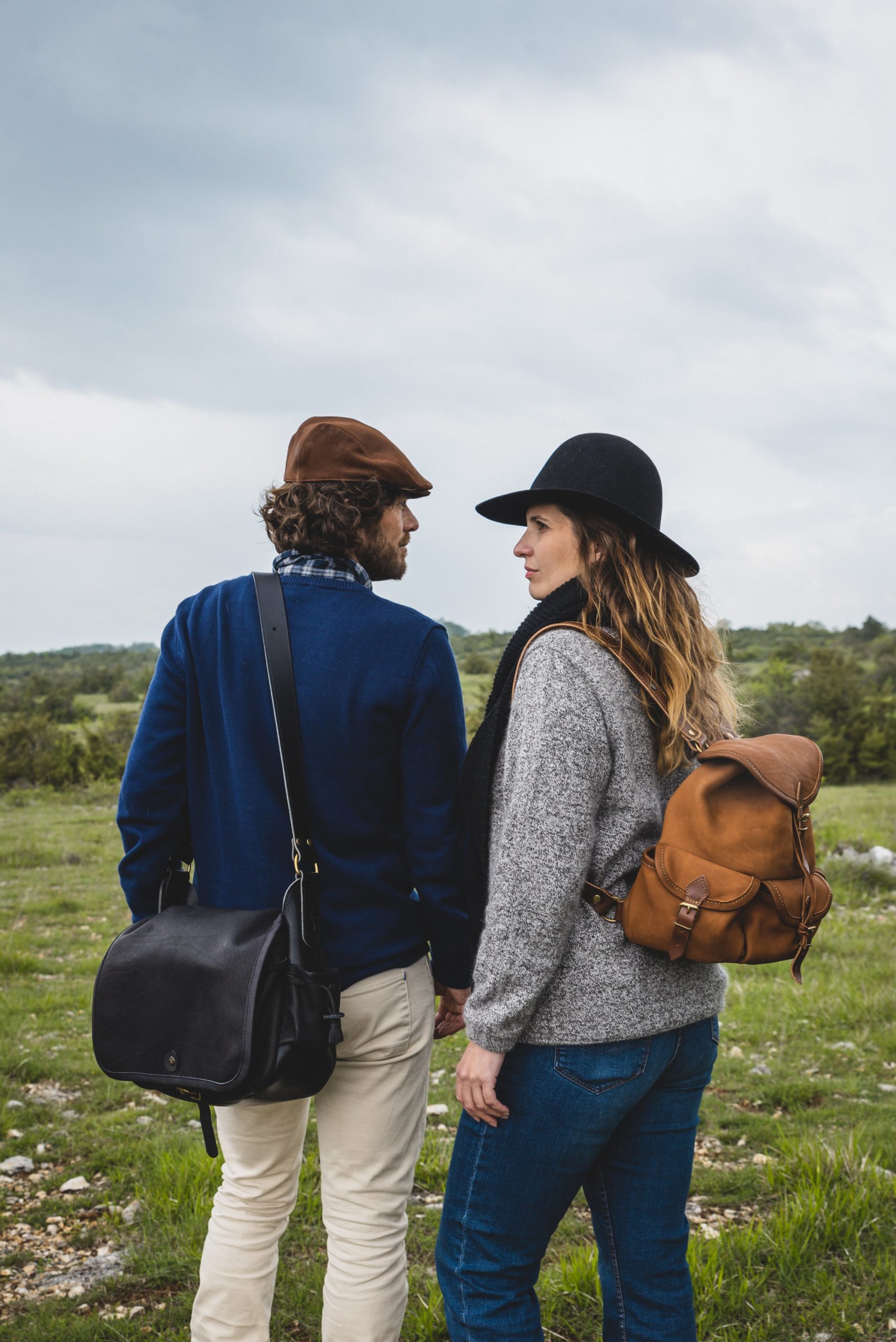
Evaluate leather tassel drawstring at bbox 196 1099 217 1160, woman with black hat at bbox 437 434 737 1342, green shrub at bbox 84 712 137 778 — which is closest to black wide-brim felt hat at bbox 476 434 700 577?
woman with black hat at bbox 437 434 737 1342

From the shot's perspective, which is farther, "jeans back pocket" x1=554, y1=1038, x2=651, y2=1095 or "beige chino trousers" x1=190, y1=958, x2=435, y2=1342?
"beige chino trousers" x1=190, y1=958, x2=435, y2=1342

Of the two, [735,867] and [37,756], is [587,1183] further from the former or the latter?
[37,756]

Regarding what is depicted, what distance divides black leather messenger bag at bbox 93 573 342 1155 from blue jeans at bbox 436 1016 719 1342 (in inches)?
15.6

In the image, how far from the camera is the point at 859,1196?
3355mm

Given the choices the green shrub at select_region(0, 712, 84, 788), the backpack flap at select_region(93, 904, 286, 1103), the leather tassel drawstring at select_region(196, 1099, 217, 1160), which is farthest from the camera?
the green shrub at select_region(0, 712, 84, 788)

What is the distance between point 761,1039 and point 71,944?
5.57 metres

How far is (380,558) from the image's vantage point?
2404mm

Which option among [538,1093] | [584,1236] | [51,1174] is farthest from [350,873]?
[51,1174]

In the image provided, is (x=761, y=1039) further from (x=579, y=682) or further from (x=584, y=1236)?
(x=579, y=682)

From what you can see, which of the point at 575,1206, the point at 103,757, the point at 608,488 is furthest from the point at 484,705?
the point at 103,757

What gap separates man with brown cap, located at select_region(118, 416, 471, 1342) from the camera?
2.20 m

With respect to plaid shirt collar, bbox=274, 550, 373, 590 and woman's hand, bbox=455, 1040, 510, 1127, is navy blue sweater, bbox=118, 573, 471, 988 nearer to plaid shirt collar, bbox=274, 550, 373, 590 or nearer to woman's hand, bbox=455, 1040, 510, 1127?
plaid shirt collar, bbox=274, 550, 373, 590

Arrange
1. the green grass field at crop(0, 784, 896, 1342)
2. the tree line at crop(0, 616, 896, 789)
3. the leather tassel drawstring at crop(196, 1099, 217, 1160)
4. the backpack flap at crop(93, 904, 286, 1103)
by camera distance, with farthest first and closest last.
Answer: the tree line at crop(0, 616, 896, 789) < the green grass field at crop(0, 784, 896, 1342) < the leather tassel drawstring at crop(196, 1099, 217, 1160) < the backpack flap at crop(93, 904, 286, 1103)

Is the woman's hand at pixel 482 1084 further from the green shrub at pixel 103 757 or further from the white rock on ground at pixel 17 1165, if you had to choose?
the green shrub at pixel 103 757
